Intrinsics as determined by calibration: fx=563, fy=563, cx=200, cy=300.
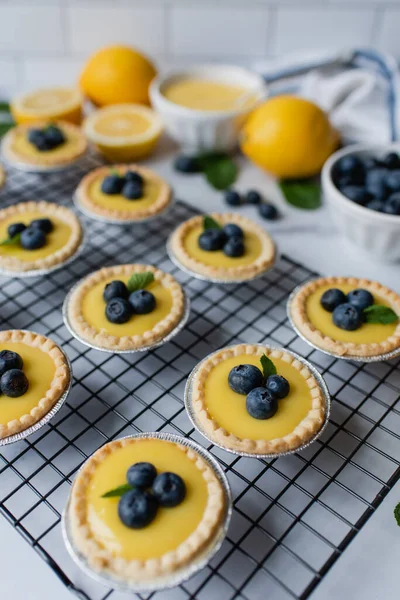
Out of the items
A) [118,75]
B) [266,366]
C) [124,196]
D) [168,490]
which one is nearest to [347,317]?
[266,366]

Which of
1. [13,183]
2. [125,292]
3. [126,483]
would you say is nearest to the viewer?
[126,483]

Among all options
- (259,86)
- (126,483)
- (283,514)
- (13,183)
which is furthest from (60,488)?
(259,86)

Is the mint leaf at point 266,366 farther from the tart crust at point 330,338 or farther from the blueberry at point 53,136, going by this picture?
the blueberry at point 53,136

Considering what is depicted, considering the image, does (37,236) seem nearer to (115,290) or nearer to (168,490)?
(115,290)

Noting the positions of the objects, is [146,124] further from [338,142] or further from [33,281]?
[33,281]

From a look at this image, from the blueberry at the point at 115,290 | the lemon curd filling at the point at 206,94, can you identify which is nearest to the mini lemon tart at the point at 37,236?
the blueberry at the point at 115,290

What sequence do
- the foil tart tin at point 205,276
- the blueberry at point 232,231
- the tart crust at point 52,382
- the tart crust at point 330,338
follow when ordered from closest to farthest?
the tart crust at point 52,382 < the tart crust at point 330,338 < the foil tart tin at point 205,276 < the blueberry at point 232,231

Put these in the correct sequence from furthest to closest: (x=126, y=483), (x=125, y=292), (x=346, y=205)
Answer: (x=346, y=205) → (x=125, y=292) → (x=126, y=483)
